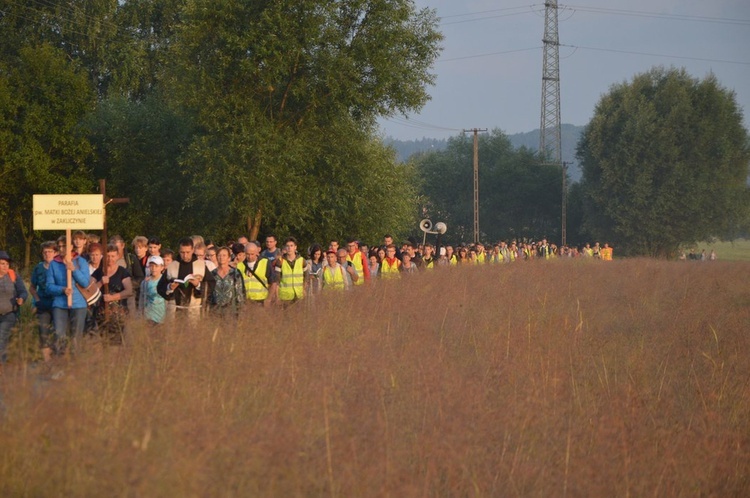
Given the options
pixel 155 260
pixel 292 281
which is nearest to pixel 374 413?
pixel 155 260

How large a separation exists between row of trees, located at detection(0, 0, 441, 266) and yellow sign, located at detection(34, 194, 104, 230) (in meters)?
20.0

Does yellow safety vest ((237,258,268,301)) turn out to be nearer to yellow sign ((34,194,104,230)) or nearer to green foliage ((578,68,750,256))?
yellow sign ((34,194,104,230))

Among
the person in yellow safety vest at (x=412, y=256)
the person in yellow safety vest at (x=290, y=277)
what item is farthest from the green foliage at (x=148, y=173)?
the person in yellow safety vest at (x=290, y=277)

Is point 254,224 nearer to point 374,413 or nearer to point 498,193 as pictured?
point 374,413

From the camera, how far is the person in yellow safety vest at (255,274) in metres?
14.3

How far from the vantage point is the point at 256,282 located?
1435 cm

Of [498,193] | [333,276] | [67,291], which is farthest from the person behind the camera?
[498,193]

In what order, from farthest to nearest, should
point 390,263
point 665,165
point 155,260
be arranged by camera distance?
1. point 665,165
2. point 390,263
3. point 155,260

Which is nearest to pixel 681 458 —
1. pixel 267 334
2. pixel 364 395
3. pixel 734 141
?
pixel 364 395

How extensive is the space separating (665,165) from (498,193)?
2299 cm

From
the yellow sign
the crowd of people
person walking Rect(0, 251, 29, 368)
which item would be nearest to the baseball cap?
the crowd of people

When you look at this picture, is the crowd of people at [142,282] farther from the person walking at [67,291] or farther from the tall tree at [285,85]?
the tall tree at [285,85]

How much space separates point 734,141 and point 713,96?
3.44 m

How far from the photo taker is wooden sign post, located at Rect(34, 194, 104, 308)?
540 inches
